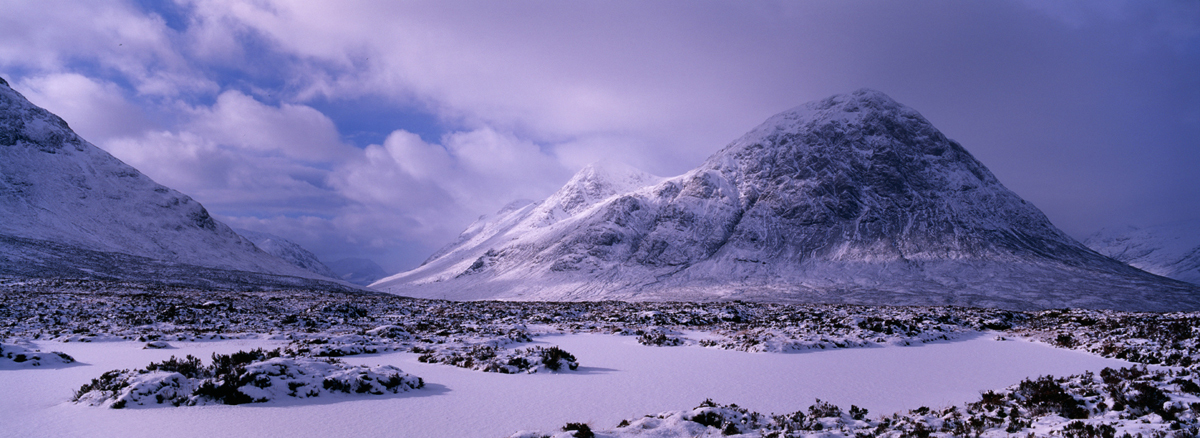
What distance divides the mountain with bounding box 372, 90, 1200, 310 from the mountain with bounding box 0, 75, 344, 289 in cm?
5041

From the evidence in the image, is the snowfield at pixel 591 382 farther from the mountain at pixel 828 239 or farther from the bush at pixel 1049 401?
the mountain at pixel 828 239

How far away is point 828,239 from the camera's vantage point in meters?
136

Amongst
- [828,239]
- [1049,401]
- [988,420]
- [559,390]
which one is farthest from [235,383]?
[828,239]

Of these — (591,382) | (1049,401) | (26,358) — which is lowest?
(591,382)

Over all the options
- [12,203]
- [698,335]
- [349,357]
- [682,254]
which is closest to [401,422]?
[349,357]

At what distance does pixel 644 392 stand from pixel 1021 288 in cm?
11672

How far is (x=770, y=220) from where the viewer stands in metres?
149

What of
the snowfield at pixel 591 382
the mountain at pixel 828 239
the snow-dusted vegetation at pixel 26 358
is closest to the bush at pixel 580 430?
the snowfield at pixel 591 382

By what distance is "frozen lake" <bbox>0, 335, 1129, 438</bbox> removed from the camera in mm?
9312

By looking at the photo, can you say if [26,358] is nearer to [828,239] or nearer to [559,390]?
[559,390]

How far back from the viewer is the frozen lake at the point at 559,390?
30.6 feet

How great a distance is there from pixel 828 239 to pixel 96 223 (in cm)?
17524

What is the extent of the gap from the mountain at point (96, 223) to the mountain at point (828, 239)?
50412 mm

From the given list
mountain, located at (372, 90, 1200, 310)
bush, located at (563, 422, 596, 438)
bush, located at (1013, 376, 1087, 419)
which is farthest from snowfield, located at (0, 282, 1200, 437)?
mountain, located at (372, 90, 1200, 310)
